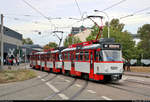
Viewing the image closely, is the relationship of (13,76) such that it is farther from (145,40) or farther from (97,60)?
(145,40)

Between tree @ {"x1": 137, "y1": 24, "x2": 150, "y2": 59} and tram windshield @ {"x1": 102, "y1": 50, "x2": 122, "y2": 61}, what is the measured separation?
5198 centimetres

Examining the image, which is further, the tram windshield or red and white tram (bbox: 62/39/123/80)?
the tram windshield

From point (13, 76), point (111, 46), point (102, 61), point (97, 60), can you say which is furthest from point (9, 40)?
point (102, 61)

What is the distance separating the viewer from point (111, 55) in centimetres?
1638

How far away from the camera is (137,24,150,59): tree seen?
74.4 meters

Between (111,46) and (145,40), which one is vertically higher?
(145,40)

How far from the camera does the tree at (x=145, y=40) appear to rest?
74.4m

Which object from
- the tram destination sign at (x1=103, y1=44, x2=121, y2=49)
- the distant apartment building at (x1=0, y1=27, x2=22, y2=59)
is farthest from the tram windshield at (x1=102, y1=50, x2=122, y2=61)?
the distant apartment building at (x1=0, y1=27, x2=22, y2=59)

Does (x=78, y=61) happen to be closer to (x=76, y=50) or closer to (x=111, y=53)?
(x=76, y=50)

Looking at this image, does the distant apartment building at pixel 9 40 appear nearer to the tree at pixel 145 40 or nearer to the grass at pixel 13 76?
the grass at pixel 13 76

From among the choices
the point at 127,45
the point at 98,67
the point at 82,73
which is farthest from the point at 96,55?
the point at 127,45

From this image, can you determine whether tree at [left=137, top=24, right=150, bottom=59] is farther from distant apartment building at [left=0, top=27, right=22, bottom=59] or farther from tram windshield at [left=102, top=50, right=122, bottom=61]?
tram windshield at [left=102, top=50, right=122, bottom=61]

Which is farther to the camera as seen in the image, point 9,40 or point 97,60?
point 9,40

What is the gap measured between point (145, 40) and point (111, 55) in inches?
2489
